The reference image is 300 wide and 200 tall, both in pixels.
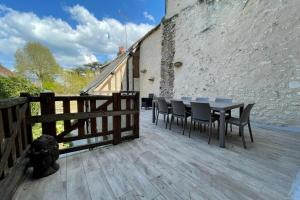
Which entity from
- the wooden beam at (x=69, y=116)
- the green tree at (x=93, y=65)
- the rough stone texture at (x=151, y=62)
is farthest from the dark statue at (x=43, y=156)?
the green tree at (x=93, y=65)

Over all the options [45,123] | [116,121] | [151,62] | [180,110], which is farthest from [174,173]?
[151,62]

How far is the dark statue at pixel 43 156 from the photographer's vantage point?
5.36 feet

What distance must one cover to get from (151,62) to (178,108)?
220 inches

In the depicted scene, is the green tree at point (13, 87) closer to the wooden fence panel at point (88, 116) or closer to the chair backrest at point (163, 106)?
the wooden fence panel at point (88, 116)

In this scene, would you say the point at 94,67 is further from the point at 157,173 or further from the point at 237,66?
the point at 157,173

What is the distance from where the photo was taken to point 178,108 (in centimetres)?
340

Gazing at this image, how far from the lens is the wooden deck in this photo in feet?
4.52

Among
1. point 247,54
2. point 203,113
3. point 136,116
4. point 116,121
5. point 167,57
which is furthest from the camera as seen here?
point 167,57

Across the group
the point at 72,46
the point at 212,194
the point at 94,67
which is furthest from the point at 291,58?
the point at 72,46

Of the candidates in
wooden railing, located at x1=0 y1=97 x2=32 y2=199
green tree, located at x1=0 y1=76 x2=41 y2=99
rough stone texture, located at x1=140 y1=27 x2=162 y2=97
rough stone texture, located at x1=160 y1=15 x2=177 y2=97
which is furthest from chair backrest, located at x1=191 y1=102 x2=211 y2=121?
green tree, located at x1=0 y1=76 x2=41 y2=99

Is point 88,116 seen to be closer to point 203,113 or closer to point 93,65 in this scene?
point 203,113

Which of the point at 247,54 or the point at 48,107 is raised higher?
the point at 247,54

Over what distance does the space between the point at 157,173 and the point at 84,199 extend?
0.82m

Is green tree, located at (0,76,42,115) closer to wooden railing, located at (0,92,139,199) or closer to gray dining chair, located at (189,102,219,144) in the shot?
wooden railing, located at (0,92,139,199)
